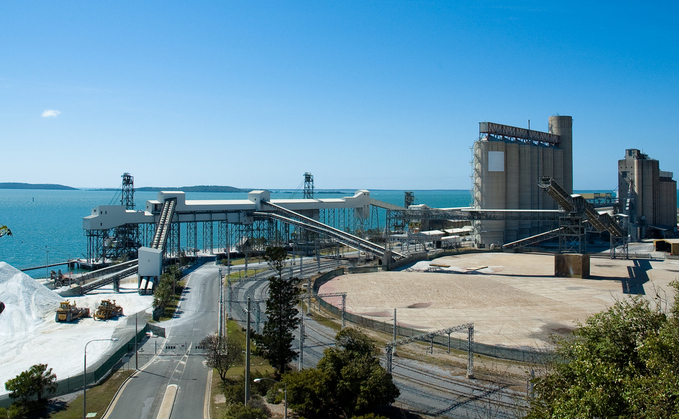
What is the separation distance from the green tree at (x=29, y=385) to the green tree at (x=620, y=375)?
27398 mm

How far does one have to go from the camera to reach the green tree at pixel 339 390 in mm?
25828

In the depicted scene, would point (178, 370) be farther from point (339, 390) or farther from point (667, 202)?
point (667, 202)

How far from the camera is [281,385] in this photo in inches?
1158

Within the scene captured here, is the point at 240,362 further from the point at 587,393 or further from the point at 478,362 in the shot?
the point at 587,393

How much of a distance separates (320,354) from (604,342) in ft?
74.1

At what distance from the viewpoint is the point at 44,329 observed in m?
45.2

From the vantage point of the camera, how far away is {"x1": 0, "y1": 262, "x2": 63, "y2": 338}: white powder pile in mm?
44528

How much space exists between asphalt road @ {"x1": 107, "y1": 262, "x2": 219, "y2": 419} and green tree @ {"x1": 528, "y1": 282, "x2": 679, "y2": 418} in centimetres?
1973

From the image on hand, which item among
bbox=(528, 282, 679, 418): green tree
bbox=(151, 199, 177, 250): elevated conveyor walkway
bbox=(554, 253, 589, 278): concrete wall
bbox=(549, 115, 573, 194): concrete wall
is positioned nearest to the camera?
bbox=(528, 282, 679, 418): green tree

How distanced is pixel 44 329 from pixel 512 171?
89.2 meters

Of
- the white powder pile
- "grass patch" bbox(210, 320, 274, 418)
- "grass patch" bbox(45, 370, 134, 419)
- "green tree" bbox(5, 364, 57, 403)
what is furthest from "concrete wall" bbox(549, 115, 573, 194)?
"green tree" bbox(5, 364, 57, 403)

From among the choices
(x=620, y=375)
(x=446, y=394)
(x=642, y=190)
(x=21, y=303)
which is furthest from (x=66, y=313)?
(x=642, y=190)

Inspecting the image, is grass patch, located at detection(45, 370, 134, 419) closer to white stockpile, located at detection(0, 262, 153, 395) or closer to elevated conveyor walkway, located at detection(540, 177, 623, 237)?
white stockpile, located at detection(0, 262, 153, 395)

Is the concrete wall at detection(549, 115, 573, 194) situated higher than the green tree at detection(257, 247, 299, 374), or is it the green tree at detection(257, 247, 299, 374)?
the concrete wall at detection(549, 115, 573, 194)
